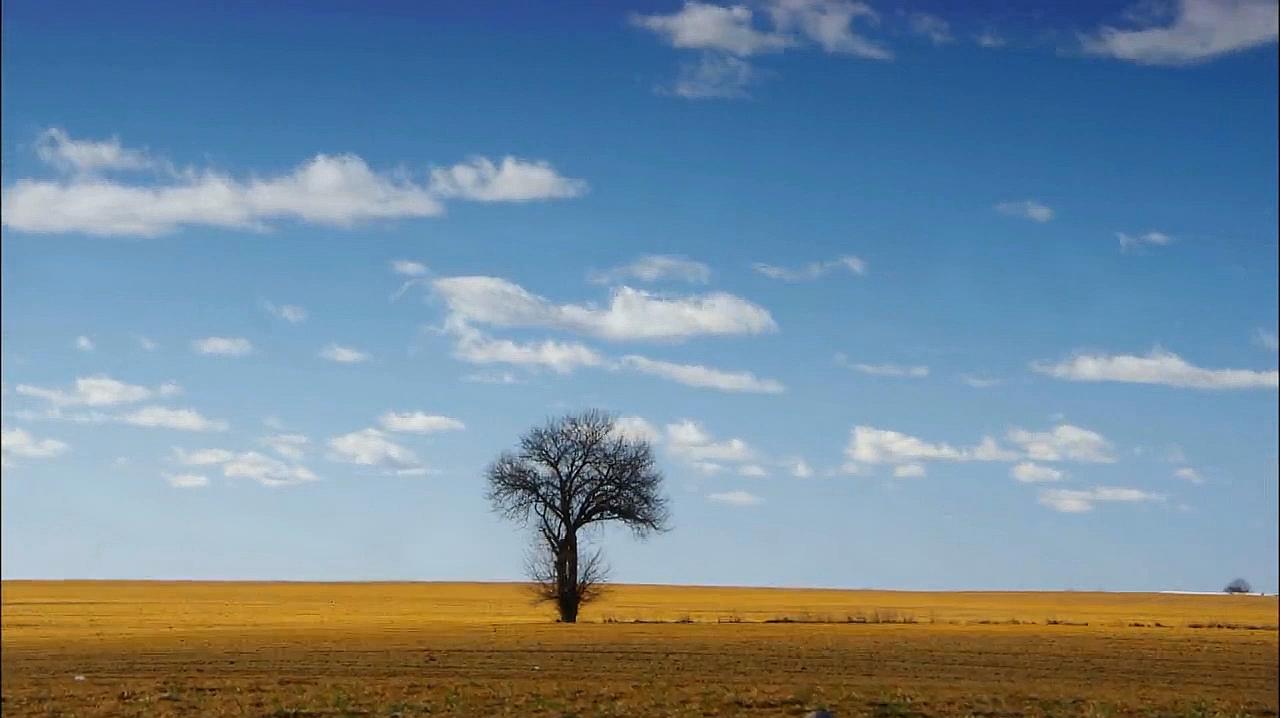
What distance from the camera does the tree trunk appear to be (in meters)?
73.9

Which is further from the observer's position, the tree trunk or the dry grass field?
the tree trunk

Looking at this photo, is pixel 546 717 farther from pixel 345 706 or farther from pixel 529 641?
pixel 529 641

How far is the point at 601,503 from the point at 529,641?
21.4m

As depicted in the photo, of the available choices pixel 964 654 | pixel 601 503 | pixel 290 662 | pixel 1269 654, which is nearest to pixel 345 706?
pixel 290 662

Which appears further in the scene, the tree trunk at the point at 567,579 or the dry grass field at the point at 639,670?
the tree trunk at the point at 567,579

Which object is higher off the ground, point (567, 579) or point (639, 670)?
point (567, 579)

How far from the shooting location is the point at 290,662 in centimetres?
4147

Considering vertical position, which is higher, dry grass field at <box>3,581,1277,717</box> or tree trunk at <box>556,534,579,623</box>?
tree trunk at <box>556,534,579,623</box>

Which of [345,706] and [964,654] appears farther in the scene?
[964,654]

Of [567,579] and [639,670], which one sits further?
[567,579]

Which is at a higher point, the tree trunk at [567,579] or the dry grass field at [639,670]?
the tree trunk at [567,579]

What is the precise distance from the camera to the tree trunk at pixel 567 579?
73.9m

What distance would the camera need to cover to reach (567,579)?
74375 millimetres

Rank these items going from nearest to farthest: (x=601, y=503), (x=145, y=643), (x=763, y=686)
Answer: (x=763, y=686) → (x=145, y=643) → (x=601, y=503)
